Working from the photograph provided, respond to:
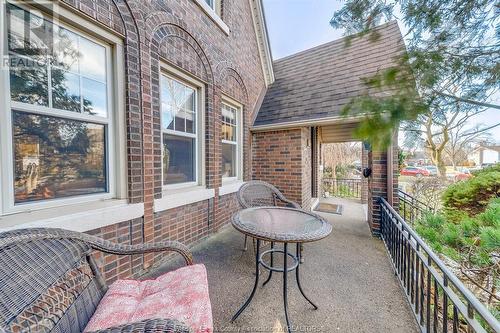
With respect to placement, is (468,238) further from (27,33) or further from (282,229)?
(27,33)

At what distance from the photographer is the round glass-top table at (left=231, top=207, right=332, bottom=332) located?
5.87 ft

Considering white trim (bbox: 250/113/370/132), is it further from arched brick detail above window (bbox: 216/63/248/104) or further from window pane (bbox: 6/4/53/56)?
window pane (bbox: 6/4/53/56)

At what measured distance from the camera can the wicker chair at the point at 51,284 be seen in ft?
3.04

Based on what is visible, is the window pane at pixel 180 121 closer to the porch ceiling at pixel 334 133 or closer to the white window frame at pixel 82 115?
the white window frame at pixel 82 115

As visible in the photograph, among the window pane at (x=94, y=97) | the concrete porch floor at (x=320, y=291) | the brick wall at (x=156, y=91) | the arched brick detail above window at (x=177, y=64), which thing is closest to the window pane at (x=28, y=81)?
the window pane at (x=94, y=97)

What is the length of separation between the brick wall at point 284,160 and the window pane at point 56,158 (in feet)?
11.7

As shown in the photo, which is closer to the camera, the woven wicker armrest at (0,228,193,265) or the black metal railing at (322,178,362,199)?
the woven wicker armrest at (0,228,193,265)

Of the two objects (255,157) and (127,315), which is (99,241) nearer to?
(127,315)

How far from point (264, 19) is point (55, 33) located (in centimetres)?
487

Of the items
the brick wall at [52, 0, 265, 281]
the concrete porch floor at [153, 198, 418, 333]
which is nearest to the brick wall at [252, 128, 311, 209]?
the brick wall at [52, 0, 265, 281]

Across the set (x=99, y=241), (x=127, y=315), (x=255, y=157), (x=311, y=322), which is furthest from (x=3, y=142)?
(x=255, y=157)

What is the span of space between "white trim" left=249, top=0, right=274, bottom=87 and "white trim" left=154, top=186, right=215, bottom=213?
13.8 feet

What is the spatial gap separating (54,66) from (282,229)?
251cm

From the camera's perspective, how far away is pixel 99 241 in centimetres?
152
